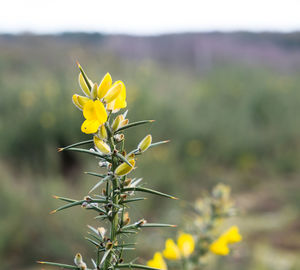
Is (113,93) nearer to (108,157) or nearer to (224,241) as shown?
(108,157)

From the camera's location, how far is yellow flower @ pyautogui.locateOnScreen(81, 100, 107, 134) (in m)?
0.60

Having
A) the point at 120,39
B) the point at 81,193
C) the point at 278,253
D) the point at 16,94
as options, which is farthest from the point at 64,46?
the point at 278,253

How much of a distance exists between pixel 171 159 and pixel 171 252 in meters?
4.66

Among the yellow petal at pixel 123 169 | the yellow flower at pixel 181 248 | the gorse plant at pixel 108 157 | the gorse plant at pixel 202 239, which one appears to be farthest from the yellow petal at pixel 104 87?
the yellow flower at pixel 181 248

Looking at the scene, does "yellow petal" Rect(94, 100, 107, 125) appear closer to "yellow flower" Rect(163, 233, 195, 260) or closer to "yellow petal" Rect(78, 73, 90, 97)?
"yellow petal" Rect(78, 73, 90, 97)

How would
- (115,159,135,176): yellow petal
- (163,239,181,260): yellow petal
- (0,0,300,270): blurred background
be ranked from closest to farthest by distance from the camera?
(115,159,135,176): yellow petal → (163,239,181,260): yellow petal → (0,0,300,270): blurred background

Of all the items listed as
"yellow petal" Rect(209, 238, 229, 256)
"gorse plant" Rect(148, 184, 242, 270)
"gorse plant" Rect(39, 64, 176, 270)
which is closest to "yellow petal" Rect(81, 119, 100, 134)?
"gorse plant" Rect(39, 64, 176, 270)

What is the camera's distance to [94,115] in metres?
0.61

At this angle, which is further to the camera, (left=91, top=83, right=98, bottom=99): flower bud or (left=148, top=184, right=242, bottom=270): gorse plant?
(left=148, top=184, right=242, bottom=270): gorse plant

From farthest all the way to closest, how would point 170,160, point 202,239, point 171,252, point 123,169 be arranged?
1. point 170,160
2. point 202,239
3. point 171,252
4. point 123,169

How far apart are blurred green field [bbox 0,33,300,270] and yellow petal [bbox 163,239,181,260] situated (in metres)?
1.08

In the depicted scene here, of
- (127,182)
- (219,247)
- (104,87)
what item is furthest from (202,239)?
(104,87)

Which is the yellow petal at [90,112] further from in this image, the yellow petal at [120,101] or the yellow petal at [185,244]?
the yellow petal at [185,244]

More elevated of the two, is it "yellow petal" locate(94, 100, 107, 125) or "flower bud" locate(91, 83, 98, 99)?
"flower bud" locate(91, 83, 98, 99)
